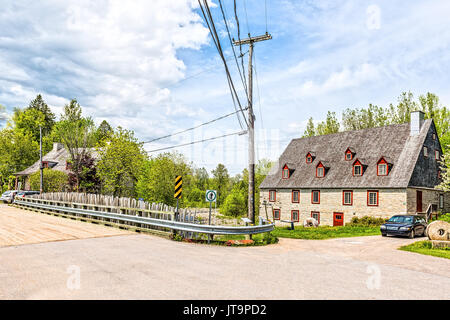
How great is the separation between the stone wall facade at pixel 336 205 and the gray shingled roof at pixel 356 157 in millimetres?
767

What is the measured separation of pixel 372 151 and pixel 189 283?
34560 millimetres

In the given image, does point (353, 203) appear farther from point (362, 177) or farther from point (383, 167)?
point (383, 167)

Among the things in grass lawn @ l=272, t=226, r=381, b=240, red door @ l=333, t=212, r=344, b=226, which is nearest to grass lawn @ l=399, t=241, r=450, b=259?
grass lawn @ l=272, t=226, r=381, b=240

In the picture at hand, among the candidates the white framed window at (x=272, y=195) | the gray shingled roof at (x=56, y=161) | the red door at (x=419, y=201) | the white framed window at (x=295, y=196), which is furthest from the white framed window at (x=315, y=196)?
the gray shingled roof at (x=56, y=161)

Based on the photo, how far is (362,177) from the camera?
115ft

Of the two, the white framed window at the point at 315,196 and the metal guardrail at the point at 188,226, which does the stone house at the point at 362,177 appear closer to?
the white framed window at the point at 315,196

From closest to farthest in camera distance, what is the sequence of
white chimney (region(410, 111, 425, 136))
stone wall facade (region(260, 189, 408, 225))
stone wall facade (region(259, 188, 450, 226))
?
stone wall facade (region(259, 188, 450, 226)) → stone wall facade (region(260, 189, 408, 225)) → white chimney (region(410, 111, 425, 136))

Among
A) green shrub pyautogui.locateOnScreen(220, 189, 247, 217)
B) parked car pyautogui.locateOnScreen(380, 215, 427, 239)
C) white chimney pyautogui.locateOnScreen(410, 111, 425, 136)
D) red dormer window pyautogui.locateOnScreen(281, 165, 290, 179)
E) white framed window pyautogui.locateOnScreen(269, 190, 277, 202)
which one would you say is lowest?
green shrub pyautogui.locateOnScreen(220, 189, 247, 217)

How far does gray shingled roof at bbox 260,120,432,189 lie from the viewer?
33125 millimetres

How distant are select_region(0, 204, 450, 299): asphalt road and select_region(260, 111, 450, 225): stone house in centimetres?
2246

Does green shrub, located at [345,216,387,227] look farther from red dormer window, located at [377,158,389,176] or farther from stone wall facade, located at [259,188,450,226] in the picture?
red dormer window, located at [377,158,389,176]

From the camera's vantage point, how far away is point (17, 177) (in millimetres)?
61156
